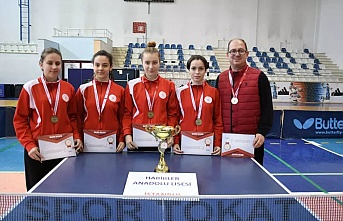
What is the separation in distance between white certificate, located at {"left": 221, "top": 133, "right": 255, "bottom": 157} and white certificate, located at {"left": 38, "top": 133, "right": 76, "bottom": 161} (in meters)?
1.29

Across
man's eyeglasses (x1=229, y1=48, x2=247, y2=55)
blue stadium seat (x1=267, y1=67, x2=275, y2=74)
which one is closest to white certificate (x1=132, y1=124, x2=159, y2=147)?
man's eyeglasses (x1=229, y1=48, x2=247, y2=55)

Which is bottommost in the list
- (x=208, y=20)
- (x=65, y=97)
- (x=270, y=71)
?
(x=65, y=97)

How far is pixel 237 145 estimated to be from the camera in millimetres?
2611

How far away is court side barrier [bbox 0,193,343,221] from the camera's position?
1.42 metres

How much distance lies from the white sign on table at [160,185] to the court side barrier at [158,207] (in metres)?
0.21

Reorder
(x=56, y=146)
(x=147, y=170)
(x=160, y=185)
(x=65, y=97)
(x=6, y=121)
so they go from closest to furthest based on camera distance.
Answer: (x=160, y=185) → (x=147, y=170) → (x=56, y=146) → (x=65, y=97) → (x=6, y=121)

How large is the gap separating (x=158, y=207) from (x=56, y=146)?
4.21 feet

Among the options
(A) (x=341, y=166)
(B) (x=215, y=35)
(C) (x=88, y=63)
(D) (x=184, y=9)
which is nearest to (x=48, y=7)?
(C) (x=88, y=63)

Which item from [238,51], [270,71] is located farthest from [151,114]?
[270,71]

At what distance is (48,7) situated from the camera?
56.9 feet

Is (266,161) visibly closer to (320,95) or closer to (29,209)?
(29,209)

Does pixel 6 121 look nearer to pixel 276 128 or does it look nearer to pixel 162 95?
pixel 162 95

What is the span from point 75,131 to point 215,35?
16811 millimetres

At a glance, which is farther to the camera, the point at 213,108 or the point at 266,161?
the point at 266,161
